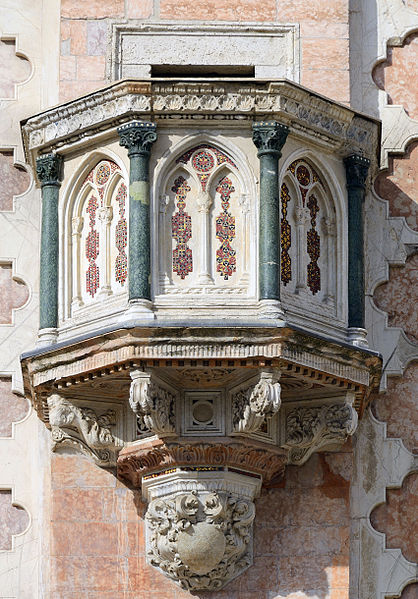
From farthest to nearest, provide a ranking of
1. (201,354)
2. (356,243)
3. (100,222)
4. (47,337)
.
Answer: (356,243) → (100,222) → (47,337) → (201,354)

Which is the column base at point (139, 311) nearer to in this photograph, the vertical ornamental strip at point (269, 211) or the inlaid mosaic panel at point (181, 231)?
the inlaid mosaic panel at point (181, 231)

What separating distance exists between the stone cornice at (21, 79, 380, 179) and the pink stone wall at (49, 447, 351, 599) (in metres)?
2.22

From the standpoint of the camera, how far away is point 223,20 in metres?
15.0

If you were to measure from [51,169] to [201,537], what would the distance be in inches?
105

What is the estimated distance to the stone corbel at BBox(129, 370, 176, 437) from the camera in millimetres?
13500

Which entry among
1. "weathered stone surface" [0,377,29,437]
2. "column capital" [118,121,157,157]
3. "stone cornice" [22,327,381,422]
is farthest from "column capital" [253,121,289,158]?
"weathered stone surface" [0,377,29,437]

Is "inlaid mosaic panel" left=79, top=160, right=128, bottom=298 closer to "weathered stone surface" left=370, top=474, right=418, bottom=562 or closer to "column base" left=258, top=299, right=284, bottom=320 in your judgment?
"column base" left=258, top=299, right=284, bottom=320

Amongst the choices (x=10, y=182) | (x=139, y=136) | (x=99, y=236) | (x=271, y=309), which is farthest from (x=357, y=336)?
(x=10, y=182)

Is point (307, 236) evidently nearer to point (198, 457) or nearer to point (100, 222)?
point (100, 222)

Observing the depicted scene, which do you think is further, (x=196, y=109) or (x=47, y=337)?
(x=47, y=337)

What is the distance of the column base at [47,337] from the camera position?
14.1 metres

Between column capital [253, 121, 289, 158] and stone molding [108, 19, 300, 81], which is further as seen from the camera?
stone molding [108, 19, 300, 81]

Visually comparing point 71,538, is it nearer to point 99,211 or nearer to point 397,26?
point 99,211

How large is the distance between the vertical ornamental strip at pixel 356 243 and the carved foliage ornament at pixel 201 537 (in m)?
1.38
